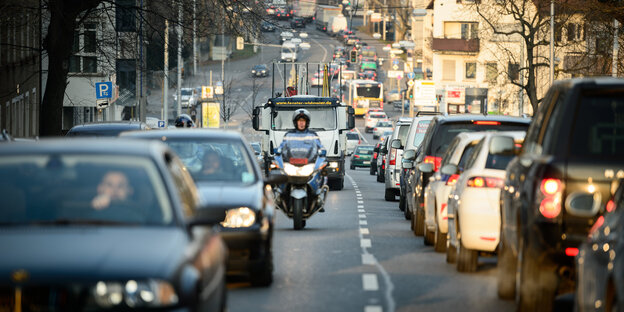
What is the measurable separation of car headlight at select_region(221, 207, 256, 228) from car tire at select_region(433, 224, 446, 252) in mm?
4579

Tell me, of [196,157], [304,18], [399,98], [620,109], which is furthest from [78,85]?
[304,18]

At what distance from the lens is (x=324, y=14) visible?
179 metres

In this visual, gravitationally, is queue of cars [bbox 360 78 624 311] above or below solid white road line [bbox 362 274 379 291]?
above

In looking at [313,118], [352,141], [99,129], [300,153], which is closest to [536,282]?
[300,153]

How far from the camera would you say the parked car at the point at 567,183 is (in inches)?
384

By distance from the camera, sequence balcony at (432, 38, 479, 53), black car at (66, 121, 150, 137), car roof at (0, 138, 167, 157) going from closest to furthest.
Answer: car roof at (0, 138, 167, 157) → black car at (66, 121, 150, 137) → balcony at (432, 38, 479, 53)

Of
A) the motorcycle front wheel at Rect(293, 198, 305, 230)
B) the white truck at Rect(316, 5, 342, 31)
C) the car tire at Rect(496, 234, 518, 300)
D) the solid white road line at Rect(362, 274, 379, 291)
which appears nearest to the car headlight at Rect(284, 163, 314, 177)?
the motorcycle front wheel at Rect(293, 198, 305, 230)

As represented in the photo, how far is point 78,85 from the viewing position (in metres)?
64.8

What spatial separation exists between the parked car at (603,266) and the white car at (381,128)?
9501 centimetres

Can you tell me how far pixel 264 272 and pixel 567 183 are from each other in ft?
12.2

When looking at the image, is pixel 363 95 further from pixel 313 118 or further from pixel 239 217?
pixel 239 217

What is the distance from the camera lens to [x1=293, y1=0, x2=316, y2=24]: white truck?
171625mm

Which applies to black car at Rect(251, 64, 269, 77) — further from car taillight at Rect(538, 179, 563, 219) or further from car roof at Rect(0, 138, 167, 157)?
car roof at Rect(0, 138, 167, 157)

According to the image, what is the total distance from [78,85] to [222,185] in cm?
5252
